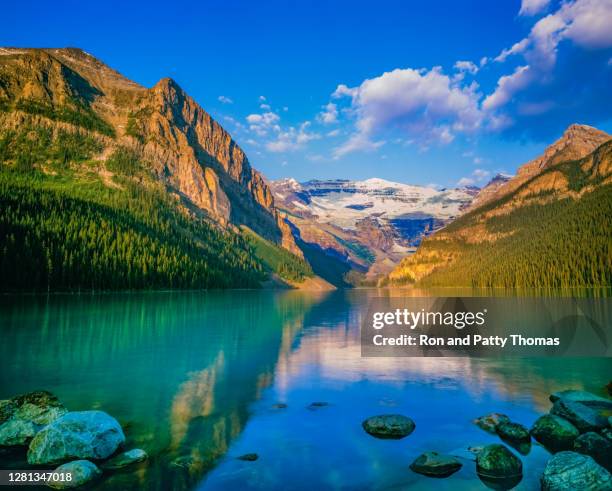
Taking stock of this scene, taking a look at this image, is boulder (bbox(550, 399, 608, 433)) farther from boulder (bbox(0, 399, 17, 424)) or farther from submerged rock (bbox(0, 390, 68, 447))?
boulder (bbox(0, 399, 17, 424))

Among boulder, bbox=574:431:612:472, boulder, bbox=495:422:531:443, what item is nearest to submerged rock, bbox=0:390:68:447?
boulder, bbox=495:422:531:443

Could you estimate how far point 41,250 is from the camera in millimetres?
136250

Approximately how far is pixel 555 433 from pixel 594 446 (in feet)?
4.86

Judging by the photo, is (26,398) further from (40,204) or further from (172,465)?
(40,204)

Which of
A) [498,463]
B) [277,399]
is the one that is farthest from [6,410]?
[498,463]

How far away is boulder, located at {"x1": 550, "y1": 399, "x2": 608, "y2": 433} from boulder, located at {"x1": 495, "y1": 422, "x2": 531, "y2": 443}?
8.04 feet

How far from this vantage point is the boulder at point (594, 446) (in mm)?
16812

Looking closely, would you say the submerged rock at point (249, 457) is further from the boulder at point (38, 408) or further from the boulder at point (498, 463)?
the boulder at point (38, 408)

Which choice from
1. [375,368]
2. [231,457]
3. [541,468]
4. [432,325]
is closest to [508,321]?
[432,325]

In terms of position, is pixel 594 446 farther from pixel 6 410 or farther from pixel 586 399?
pixel 6 410

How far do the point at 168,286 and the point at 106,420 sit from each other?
170 meters

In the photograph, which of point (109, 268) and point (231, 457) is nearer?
point (231, 457)

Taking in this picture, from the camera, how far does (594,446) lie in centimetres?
1734

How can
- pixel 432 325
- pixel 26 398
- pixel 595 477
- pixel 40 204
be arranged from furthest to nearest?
pixel 40 204 < pixel 432 325 < pixel 26 398 < pixel 595 477
